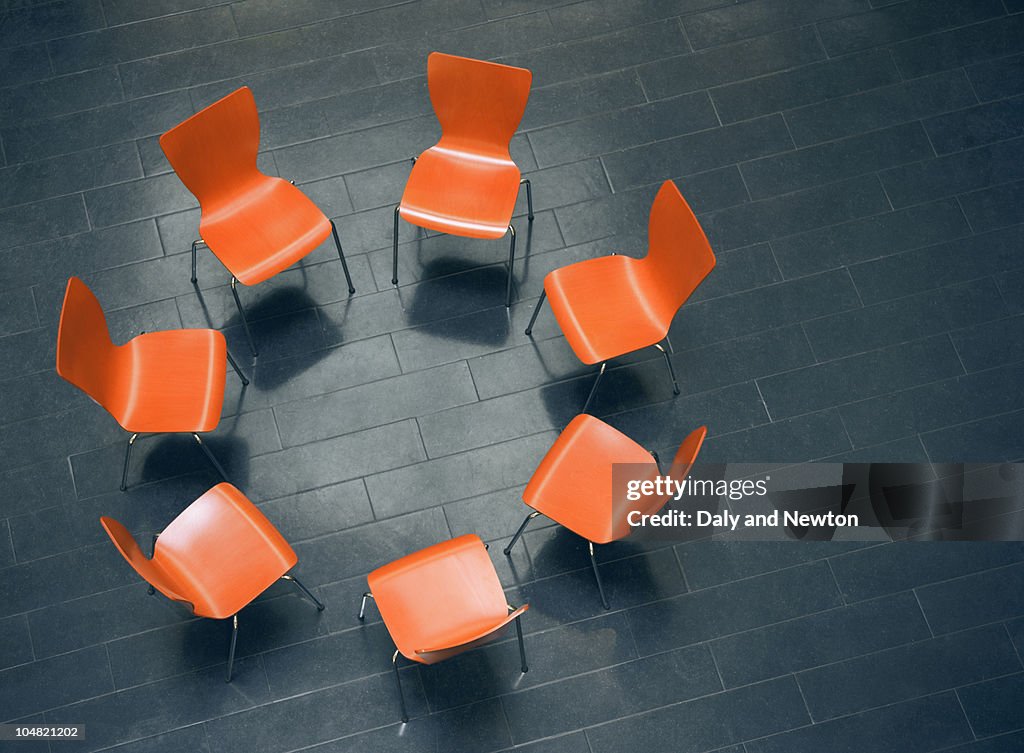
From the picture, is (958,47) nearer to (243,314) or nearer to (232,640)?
(243,314)

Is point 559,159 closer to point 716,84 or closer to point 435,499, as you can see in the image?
point 716,84

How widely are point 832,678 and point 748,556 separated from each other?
61cm

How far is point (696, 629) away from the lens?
14.9 ft

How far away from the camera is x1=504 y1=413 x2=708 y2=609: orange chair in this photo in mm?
4293

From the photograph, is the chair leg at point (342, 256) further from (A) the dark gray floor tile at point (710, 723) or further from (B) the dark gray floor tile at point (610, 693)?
(A) the dark gray floor tile at point (710, 723)

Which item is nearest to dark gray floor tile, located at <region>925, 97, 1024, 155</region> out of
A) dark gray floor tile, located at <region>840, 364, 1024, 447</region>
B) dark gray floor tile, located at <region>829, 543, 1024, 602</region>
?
dark gray floor tile, located at <region>840, 364, 1024, 447</region>

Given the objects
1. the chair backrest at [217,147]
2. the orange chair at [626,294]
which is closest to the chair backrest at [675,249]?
the orange chair at [626,294]

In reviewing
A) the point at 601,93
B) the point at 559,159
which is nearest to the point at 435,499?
the point at 559,159

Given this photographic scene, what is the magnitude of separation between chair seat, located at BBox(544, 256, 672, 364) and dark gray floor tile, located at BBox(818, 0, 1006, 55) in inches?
75.6

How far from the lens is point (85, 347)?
13.7 feet

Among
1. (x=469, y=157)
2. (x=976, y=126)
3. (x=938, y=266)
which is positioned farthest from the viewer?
(x=976, y=126)

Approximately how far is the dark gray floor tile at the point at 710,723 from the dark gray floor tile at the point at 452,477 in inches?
45.5

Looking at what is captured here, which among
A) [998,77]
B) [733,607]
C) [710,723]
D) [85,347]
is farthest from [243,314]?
[998,77]

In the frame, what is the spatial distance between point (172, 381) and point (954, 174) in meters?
3.93
